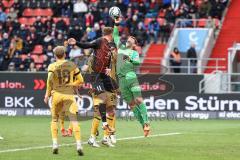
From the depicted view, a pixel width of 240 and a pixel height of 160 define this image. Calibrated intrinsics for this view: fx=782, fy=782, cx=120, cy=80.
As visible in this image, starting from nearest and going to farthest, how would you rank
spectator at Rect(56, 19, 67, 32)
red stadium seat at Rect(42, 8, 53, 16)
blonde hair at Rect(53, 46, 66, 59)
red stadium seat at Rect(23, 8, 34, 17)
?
blonde hair at Rect(53, 46, 66, 59), spectator at Rect(56, 19, 67, 32), red stadium seat at Rect(42, 8, 53, 16), red stadium seat at Rect(23, 8, 34, 17)

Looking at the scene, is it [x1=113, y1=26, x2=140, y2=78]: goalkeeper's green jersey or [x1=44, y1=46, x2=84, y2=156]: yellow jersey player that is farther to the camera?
[x1=113, y1=26, x2=140, y2=78]: goalkeeper's green jersey

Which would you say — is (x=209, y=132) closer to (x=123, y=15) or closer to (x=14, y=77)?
(x=14, y=77)

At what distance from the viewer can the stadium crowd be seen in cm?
3791

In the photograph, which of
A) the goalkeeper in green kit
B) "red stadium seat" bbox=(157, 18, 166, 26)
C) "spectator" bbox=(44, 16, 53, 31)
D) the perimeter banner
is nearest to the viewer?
the goalkeeper in green kit

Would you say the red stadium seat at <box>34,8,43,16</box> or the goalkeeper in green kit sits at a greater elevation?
the red stadium seat at <box>34,8,43,16</box>

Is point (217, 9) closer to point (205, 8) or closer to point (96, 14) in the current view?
point (205, 8)

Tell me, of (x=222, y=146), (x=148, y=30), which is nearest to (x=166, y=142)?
(x=222, y=146)

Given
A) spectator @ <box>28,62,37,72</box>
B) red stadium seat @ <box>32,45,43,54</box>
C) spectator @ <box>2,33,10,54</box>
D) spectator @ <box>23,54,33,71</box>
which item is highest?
spectator @ <box>2,33,10,54</box>

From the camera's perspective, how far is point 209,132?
2227 cm

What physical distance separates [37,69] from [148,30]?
5.85 meters

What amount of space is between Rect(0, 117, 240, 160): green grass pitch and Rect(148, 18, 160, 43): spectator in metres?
13.4

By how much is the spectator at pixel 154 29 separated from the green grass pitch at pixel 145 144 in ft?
43.9

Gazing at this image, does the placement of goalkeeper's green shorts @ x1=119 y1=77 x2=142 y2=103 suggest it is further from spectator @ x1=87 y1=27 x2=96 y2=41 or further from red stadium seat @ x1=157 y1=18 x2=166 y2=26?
red stadium seat @ x1=157 y1=18 x2=166 y2=26

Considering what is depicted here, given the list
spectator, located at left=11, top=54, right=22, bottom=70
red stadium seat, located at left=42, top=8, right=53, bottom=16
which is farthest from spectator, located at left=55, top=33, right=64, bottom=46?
red stadium seat, located at left=42, top=8, right=53, bottom=16
